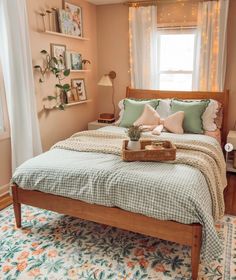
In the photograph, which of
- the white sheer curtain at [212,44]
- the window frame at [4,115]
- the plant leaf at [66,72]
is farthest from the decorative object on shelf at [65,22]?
the white sheer curtain at [212,44]

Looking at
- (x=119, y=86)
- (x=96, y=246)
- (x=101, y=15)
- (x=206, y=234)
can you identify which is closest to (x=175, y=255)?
(x=206, y=234)

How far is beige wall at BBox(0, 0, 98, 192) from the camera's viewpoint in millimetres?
3180

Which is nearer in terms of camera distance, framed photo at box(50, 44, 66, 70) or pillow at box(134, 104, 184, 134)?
pillow at box(134, 104, 184, 134)

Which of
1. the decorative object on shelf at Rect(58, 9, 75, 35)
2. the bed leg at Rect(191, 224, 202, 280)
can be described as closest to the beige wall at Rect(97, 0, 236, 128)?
the decorative object on shelf at Rect(58, 9, 75, 35)

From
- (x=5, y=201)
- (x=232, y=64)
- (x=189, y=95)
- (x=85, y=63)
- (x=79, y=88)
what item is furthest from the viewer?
(x=85, y=63)

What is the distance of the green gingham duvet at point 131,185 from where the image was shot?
1781mm

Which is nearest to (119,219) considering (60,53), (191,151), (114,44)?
(191,151)

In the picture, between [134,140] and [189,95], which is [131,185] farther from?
[189,95]

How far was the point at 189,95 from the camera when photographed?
12.5 ft

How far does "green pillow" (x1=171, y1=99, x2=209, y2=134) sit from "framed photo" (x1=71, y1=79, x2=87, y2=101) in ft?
4.95

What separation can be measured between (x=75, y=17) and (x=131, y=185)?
2937 mm

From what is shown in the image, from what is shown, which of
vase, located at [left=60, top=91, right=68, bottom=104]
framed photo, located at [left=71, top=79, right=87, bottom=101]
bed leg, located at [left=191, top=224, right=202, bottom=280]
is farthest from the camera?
framed photo, located at [left=71, top=79, right=87, bottom=101]

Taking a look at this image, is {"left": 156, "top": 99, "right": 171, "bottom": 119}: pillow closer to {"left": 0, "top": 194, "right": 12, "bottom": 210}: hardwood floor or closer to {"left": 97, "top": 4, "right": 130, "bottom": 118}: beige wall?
{"left": 97, "top": 4, "right": 130, "bottom": 118}: beige wall

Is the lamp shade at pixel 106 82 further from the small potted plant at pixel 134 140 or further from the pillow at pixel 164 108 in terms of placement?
the small potted plant at pixel 134 140
